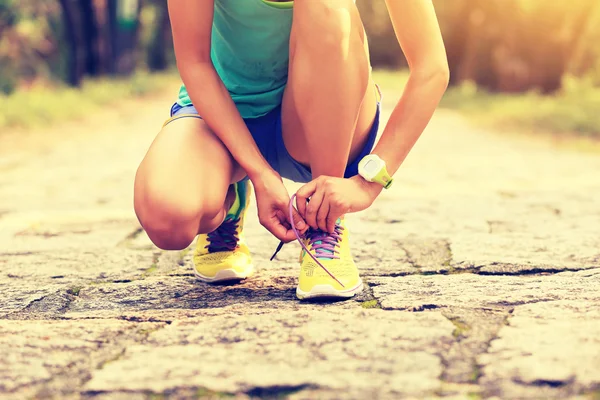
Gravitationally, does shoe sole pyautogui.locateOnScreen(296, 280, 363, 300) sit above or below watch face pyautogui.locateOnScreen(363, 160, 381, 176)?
below

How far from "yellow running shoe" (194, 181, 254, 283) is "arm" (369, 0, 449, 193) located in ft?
1.49

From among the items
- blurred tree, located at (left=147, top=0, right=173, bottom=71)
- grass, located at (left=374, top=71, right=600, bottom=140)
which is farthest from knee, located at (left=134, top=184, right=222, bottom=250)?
blurred tree, located at (left=147, top=0, right=173, bottom=71)

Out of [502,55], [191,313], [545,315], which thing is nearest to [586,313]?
[545,315]

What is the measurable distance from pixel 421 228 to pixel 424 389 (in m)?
1.45

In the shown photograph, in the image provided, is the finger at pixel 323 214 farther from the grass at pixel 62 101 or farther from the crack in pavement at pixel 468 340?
the grass at pixel 62 101

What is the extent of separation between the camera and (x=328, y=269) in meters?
1.71

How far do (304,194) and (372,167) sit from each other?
18cm

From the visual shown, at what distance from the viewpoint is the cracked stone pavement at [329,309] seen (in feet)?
3.97

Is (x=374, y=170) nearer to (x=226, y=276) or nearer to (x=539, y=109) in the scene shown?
(x=226, y=276)

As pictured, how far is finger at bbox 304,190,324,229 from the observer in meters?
1.66

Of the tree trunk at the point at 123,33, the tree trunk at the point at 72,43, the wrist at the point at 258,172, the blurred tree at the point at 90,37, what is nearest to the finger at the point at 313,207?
the wrist at the point at 258,172

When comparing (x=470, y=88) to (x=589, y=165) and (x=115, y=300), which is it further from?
(x=115, y=300)

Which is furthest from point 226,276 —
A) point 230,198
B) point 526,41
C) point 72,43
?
point 72,43

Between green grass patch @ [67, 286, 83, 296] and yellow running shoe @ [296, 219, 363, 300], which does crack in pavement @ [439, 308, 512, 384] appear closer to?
yellow running shoe @ [296, 219, 363, 300]
